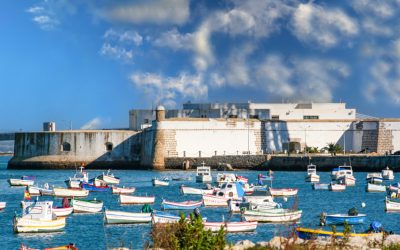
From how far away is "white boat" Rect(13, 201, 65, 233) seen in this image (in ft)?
124

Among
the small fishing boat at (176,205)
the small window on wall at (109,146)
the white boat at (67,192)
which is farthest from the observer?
the small window on wall at (109,146)

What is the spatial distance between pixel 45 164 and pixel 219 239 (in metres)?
83.4

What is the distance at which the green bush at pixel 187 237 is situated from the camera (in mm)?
19656

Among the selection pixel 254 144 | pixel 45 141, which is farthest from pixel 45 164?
pixel 254 144

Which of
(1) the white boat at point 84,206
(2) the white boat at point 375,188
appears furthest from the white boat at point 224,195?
(2) the white boat at point 375,188

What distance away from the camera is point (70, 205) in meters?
47.4

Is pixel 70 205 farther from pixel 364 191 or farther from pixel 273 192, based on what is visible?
pixel 364 191

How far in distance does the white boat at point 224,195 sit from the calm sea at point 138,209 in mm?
1420

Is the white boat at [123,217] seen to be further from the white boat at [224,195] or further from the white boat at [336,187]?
the white boat at [336,187]

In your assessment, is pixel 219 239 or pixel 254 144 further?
pixel 254 144

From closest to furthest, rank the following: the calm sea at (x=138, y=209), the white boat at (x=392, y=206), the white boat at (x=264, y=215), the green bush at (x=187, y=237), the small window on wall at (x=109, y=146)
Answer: the green bush at (x=187, y=237)
the calm sea at (x=138, y=209)
the white boat at (x=264, y=215)
the white boat at (x=392, y=206)
the small window on wall at (x=109, y=146)

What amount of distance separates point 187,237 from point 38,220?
64.1ft

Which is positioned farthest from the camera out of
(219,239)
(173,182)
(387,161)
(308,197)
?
(387,161)

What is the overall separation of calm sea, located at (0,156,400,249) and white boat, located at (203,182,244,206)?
1420mm
